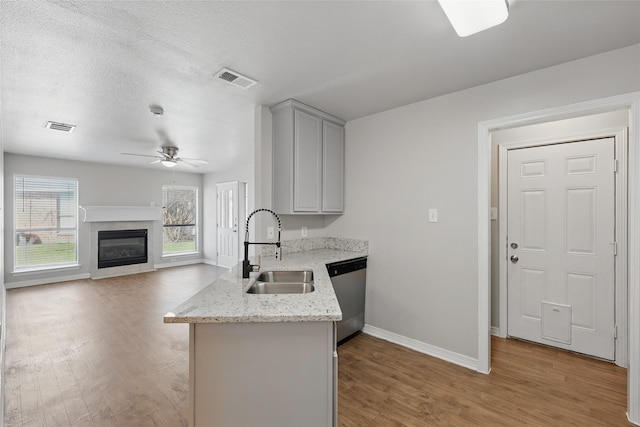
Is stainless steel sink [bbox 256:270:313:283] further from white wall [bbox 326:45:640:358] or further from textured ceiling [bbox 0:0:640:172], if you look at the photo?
textured ceiling [bbox 0:0:640:172]

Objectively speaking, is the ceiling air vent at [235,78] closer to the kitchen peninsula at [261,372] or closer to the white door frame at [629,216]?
the kitchen peninsula at [261,372]

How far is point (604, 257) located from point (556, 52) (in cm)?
197

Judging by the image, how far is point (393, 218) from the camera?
10.1 feet

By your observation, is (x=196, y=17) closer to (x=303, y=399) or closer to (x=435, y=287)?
(x=303, y=399)

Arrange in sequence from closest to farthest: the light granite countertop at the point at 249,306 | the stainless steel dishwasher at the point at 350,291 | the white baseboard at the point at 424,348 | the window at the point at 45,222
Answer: the light granite countertop at the point at 249,306 → the white baseboard at the point at 424,348 → the stainless steel dishwasher at the point at 350,291 → the window at the point at 45,222

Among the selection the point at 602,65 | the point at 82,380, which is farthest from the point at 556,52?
the point at 82,380

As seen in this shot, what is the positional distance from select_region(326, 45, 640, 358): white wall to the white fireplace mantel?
5.55 meters

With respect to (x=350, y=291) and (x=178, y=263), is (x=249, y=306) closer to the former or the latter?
(x=350, y=291)

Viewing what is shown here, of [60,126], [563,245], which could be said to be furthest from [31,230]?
[563,245]

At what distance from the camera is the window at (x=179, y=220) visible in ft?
24.1

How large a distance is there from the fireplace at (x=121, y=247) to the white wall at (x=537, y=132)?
7.14 metres

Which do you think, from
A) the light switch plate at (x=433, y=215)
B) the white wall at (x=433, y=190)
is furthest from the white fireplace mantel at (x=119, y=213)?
the light switch plate at (x=433, y=215)

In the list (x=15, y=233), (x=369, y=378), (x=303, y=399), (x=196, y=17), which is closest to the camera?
(x=303, y=399)

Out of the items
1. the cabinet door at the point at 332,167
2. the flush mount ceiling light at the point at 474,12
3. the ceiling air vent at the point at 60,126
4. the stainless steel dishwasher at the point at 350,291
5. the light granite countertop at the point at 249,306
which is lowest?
the stainless steel dishwasher at the point at 350,291
